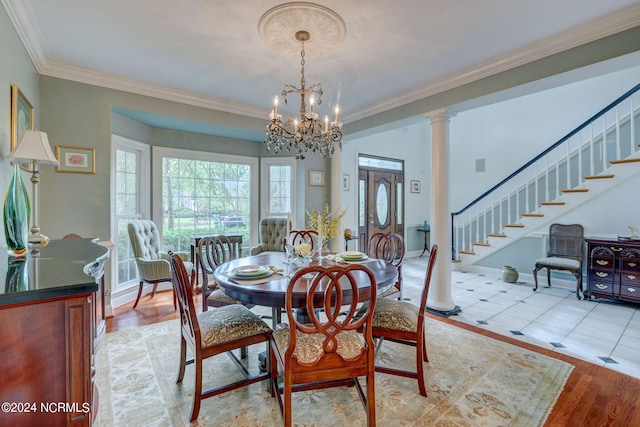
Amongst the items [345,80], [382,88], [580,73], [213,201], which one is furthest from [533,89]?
[213,201]

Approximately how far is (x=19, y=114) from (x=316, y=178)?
3.52m

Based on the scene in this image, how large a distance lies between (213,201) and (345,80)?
2.84m

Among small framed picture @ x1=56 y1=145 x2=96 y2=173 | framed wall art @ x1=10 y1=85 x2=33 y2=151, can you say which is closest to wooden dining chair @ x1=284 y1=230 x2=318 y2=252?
framed wall art @ x1=10 y1=85 x2=33 y2=151

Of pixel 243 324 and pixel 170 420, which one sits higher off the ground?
pixel 243 324

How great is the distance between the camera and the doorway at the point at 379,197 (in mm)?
6363

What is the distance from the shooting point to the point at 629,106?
4.30 m

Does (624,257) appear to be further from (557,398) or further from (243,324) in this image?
(243,324)

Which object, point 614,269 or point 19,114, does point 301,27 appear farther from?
point 614,269

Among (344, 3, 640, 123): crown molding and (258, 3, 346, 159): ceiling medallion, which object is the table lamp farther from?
(344, 3, 640, 123): crown molding

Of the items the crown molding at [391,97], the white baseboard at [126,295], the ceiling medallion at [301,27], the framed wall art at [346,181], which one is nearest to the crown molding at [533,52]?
the crown molding at [391,97]

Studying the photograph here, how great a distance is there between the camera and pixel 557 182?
495 cm

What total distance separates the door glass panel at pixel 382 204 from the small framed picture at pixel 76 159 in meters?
5.12

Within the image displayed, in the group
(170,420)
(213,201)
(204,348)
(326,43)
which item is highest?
(326,43)

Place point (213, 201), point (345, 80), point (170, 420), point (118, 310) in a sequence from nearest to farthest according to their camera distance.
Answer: point (170, 420) → point (345, 80) → point (118, 310) → point (213, 201)
